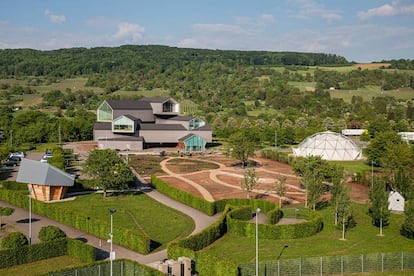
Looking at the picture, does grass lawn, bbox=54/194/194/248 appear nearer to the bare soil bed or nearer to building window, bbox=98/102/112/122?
the bare soil bed

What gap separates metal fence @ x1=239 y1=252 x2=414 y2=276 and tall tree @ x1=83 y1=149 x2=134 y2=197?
92.9 feet

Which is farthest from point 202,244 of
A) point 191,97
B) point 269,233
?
point 191,97

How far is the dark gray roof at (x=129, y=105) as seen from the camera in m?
105

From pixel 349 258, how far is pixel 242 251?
28.8 ft

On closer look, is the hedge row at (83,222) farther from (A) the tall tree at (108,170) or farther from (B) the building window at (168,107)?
(B) the building window at (168,107)

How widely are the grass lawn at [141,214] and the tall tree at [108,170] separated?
1.75 meters

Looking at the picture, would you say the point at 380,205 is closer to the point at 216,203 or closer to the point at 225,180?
the point at 216,203

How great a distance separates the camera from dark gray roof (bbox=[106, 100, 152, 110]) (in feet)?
345

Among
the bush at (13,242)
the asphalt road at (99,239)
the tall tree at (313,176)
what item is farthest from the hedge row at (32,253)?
the tall tree at (313,176)

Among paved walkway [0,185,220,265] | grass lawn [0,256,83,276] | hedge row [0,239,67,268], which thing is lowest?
grass lawn [0,256,83,276]

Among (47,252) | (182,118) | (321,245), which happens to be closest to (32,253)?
(47,252)

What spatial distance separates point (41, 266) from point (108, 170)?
22.5 m

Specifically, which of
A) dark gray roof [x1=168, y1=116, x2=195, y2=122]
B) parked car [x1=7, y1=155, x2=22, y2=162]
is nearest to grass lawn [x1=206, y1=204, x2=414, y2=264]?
parked car [x1=7, y1=155, x2=22, y2=162]

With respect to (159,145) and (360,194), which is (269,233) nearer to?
(360,194)
